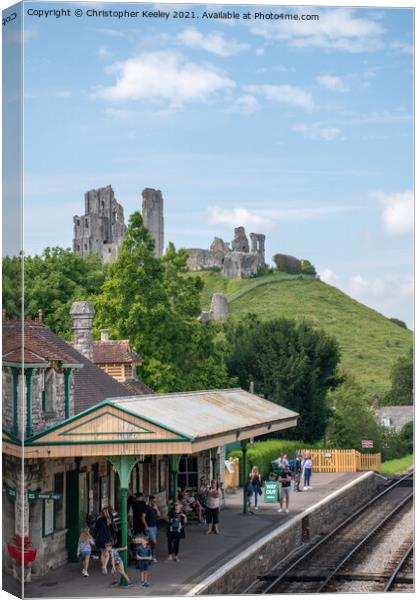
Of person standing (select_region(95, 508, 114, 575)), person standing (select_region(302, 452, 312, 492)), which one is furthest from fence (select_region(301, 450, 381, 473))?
person standing (select_region(95, 508, 114, 575))

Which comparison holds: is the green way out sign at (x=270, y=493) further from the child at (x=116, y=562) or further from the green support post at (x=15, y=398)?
the green support post at (x=15, y=398)

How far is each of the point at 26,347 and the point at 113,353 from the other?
50.9 feet

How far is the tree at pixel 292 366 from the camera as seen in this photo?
5494cm

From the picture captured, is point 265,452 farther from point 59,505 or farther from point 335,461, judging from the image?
point 59,505

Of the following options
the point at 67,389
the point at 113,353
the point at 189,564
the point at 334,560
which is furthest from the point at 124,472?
the point at 113,353

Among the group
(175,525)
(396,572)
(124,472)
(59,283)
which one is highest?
(59,283)

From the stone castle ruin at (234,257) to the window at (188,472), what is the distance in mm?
72244

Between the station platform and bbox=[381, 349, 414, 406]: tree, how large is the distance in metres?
28.1

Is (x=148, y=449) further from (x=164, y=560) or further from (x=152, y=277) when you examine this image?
(x=152, y=277)

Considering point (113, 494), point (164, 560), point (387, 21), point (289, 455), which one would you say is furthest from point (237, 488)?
point (387, 21)

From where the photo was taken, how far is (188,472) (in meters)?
36.1

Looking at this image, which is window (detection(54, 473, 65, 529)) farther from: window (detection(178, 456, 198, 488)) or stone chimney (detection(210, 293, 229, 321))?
stone chimney (detection(210, 293, 229, 321))

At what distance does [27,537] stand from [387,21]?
11716mm

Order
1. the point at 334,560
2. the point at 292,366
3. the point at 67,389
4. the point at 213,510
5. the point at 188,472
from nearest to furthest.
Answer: the point at 67,389 → the point at 213,510 → the point at 334,560 → the point at 188,472 → the point at 292,366
